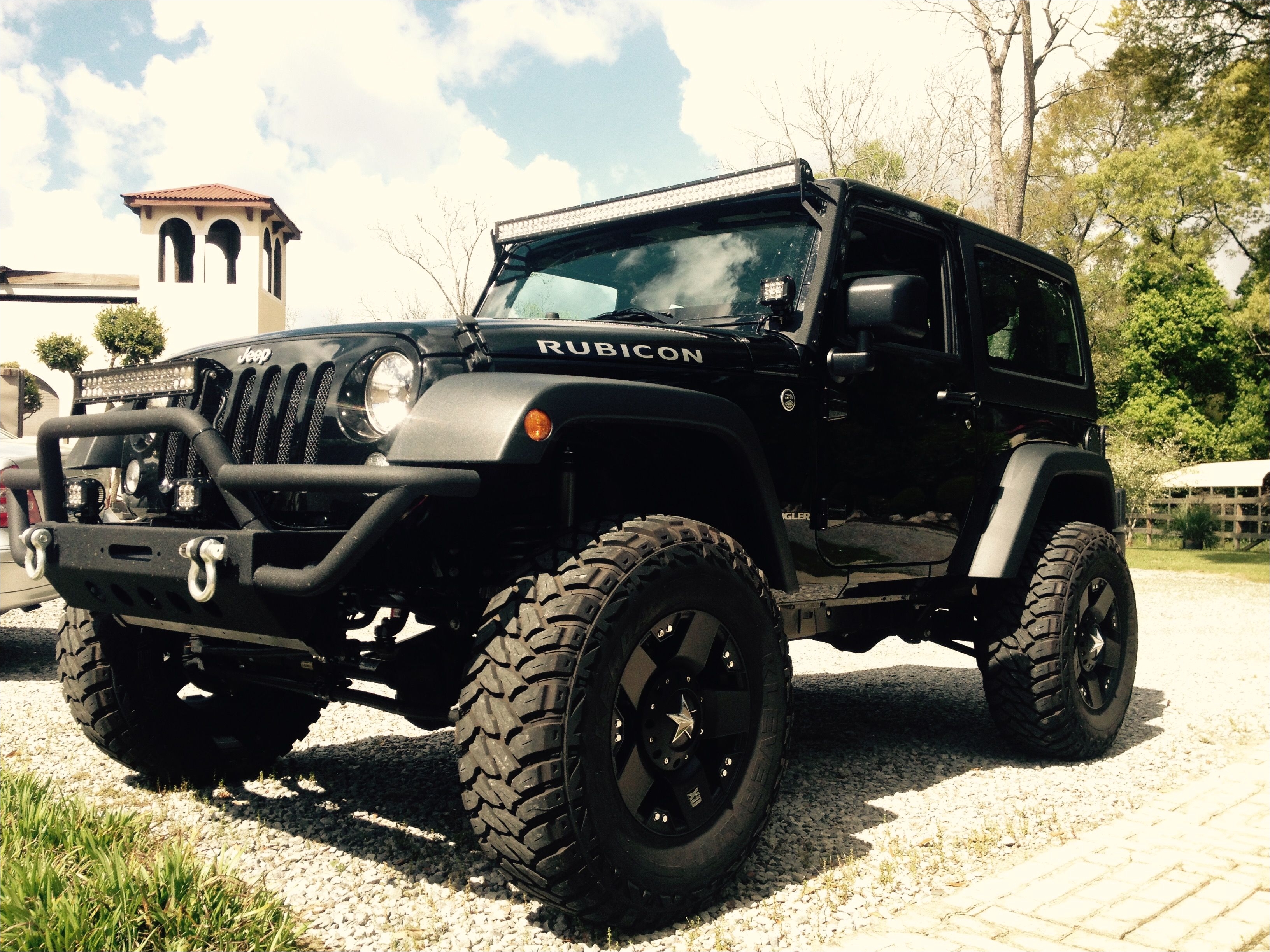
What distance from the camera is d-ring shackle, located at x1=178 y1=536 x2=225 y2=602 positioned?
2.58 m

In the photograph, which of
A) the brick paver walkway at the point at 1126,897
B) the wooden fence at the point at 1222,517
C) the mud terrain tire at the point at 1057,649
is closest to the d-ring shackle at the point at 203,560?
the brick paver walkway at the point at 1126,897

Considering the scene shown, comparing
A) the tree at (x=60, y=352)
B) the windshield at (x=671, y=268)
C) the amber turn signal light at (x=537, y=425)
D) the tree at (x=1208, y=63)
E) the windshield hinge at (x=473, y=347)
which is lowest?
the amber turn signal light at (x=537, y=425)

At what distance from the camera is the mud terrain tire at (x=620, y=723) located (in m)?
2.62

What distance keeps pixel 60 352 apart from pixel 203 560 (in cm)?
4615

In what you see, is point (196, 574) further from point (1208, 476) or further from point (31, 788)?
point (1208, 476)

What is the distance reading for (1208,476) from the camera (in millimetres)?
32250

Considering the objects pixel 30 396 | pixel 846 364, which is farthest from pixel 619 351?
pixel 30 396

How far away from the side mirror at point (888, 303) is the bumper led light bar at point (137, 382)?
2164mm

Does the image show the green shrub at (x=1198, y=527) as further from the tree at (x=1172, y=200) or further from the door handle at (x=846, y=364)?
the door handle at (x=846, y=364)

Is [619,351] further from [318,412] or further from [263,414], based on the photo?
[263,414]

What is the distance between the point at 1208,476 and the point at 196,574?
35.0 metres

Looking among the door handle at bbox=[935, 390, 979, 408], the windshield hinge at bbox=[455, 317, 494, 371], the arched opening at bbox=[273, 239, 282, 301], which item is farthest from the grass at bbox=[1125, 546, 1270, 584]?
the arched opening at bbox=[273, 239, 282, 301]

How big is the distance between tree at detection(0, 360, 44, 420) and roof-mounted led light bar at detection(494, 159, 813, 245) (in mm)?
38997

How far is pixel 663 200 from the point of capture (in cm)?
418
